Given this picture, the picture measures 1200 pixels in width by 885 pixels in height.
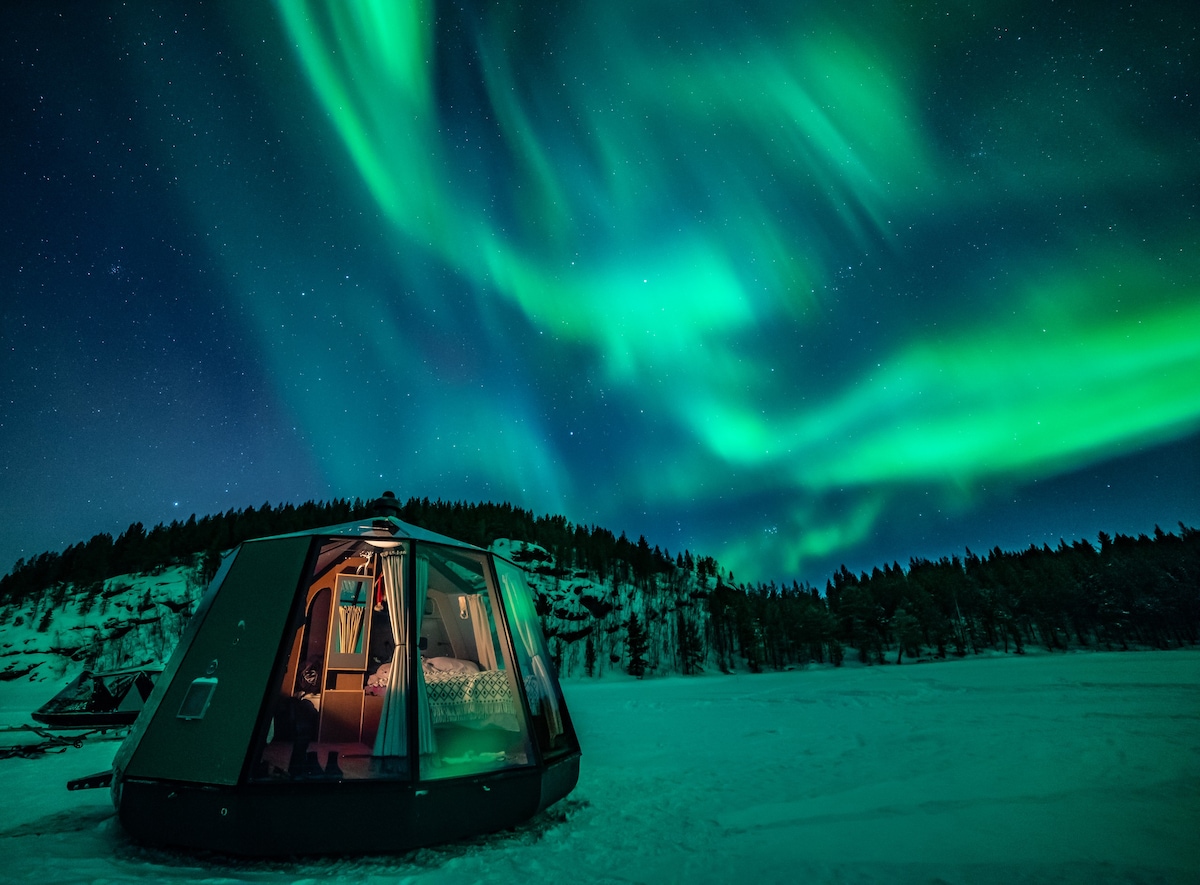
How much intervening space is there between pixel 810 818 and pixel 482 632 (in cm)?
588

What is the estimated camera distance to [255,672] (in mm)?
6090

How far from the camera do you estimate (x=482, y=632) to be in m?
9.71

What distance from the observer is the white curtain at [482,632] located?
29.6ft

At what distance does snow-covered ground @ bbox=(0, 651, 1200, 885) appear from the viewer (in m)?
5.19

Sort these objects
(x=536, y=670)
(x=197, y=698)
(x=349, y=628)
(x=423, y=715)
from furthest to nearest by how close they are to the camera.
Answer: (x=349, y=628) < (x=536, y=670) < (x=423, y=715) < (x=197, y=698)

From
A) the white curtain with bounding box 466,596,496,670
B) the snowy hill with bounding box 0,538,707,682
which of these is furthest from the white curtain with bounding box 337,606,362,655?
the snowy hill with bounding box 0,538,707,682

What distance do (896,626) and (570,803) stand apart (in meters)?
79.4

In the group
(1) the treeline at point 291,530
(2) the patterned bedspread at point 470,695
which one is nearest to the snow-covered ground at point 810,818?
(2) the patterned bedspread at point 470,695

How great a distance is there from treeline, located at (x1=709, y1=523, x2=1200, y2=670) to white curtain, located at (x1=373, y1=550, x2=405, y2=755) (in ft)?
260

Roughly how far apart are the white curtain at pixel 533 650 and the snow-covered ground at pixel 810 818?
121 cm

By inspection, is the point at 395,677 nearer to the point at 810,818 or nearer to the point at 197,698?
the point at 197,698

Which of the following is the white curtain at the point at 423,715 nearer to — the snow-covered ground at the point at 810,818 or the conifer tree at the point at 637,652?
the snow-covered ground at the point at 810,818

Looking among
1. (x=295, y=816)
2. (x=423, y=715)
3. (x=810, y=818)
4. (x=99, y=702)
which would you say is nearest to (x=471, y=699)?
(x=423, y=715)

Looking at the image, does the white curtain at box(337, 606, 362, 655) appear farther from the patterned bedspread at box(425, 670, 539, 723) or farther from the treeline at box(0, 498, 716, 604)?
the treeline at box(0, 498, 716, 604)
